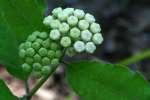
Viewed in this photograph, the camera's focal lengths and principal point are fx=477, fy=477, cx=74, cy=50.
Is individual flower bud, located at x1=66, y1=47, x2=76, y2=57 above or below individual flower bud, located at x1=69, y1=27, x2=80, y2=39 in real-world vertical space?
below

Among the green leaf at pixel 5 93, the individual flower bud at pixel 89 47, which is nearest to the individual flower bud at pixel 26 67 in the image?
the green leaf at pixel 5 93

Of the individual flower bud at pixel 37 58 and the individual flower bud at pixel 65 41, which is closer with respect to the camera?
the individual flower bud at pixel 65 41

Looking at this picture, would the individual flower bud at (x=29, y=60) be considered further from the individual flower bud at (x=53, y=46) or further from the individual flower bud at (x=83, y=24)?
the individual flower bud at (x=83, y=24)

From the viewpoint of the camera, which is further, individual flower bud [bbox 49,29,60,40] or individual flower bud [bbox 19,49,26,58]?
individual flower bud [bbox 19,49,26,58]

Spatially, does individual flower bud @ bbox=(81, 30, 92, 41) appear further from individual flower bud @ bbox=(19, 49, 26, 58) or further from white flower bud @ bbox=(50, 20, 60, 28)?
individual flower bud @ bbox=(19, 49, 26, 58)

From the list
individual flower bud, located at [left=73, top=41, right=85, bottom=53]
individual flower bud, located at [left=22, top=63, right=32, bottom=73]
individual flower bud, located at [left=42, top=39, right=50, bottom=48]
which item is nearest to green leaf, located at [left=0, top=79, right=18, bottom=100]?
individual flower bud, located at [left=22, top=63, right=32, bottom=73]

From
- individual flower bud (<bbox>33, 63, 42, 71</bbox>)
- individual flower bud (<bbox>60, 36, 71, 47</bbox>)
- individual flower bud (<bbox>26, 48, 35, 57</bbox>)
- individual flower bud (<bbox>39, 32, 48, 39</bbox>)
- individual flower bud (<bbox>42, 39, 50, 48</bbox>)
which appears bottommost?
individual flower bud (<bbox>33, 63, 42, 71</bbox>)
